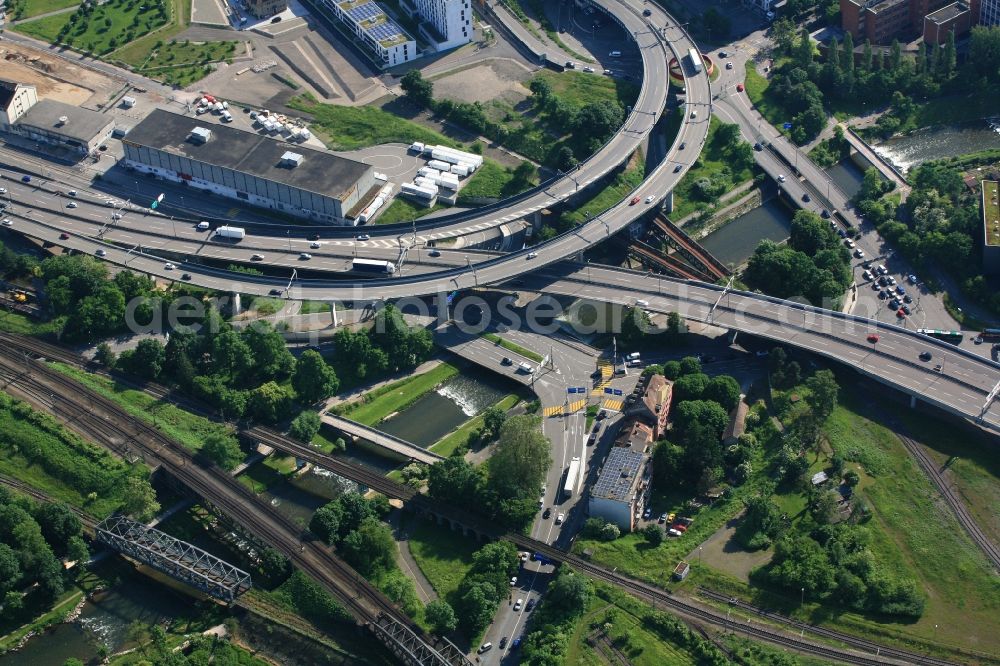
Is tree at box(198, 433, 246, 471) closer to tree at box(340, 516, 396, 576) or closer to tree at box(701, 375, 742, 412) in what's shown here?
tree at box(340, 516, 396, 576)

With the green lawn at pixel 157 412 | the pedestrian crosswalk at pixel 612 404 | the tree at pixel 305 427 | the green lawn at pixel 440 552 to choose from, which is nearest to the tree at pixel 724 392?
the pedestrian crosswalk at pixel 612 404

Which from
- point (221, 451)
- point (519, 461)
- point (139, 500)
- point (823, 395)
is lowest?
point (139, 500)

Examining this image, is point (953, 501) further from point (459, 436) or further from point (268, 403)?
point (268, 403)

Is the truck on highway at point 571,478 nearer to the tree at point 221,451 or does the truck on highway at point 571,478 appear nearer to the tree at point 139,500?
the tree at point 221,451

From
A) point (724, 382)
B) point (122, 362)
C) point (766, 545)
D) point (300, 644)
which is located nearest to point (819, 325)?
point (724, 382)

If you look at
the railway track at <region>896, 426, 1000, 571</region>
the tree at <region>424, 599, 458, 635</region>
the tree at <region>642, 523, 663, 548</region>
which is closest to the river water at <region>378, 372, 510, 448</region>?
the tree at <region>424, 599, 458, 635</region>

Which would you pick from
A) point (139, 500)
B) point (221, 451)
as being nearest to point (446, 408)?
point (221, 451)
